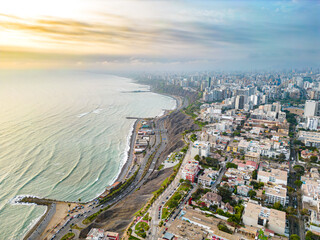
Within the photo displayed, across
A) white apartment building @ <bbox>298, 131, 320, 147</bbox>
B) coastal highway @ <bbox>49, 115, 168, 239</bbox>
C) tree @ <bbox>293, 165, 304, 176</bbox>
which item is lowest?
coastal highway @ <bbox>49, 115, 168, 239</bbox>

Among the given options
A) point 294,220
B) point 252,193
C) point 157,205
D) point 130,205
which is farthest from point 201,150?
point 294,220

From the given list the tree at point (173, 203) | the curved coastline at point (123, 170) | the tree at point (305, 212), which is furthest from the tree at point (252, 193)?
the curved coastline at point (123, 170)

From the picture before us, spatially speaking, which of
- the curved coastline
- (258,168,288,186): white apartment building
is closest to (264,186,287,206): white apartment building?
(258,168,288,186): white apartment building

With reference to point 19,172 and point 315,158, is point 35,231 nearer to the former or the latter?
point 19,172

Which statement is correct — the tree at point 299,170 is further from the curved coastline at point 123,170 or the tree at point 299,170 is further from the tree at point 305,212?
the curved coastline at point 123,170

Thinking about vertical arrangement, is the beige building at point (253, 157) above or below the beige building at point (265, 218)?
above

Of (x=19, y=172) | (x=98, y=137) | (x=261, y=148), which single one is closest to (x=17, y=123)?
(x=98, y=137)

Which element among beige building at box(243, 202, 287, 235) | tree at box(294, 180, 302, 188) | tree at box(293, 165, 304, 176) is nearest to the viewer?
beige building at box(243, 202, 287, 235)

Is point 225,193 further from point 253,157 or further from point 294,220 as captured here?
point 253,157

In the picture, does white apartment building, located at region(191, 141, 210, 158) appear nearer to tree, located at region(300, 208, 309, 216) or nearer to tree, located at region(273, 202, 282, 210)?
tree, located at region(273, 202, 282, 210)
